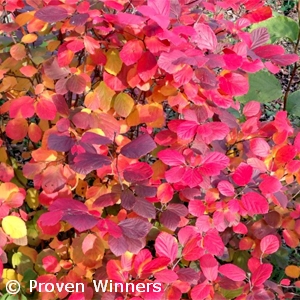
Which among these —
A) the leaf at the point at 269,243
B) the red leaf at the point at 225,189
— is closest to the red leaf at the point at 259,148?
the red leaf at the point at 225,189

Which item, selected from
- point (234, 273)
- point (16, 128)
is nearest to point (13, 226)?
point (16, 128)

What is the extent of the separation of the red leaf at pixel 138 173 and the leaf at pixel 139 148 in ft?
0.19

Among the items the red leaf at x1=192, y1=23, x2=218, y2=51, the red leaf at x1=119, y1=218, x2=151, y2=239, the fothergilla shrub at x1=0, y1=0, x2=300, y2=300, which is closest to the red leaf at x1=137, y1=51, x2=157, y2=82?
the fothergilla shrub at x1=0, y1=0, x2=300, y2=300

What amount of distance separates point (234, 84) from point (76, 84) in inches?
14.6

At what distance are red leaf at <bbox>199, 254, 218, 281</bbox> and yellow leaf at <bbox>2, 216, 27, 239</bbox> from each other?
18.5 inches

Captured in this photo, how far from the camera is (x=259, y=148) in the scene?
1224 mm

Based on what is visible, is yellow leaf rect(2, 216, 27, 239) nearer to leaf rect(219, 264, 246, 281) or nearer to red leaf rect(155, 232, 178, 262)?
red leaf rect(155, 232, 178, 262)

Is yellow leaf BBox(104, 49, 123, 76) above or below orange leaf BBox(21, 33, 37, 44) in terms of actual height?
below

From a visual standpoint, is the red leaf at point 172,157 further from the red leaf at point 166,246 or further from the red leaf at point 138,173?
the red leaf at point 166,246

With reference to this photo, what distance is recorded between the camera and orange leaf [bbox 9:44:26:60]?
1128 millimetres

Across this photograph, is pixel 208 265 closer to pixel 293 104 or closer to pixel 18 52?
pixel 18 52

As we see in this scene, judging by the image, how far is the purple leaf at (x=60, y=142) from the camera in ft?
3.35

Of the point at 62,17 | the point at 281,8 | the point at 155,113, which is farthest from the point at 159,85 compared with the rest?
the point at 281,8

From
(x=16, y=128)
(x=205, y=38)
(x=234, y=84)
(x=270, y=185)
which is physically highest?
(x=205, y=38)
